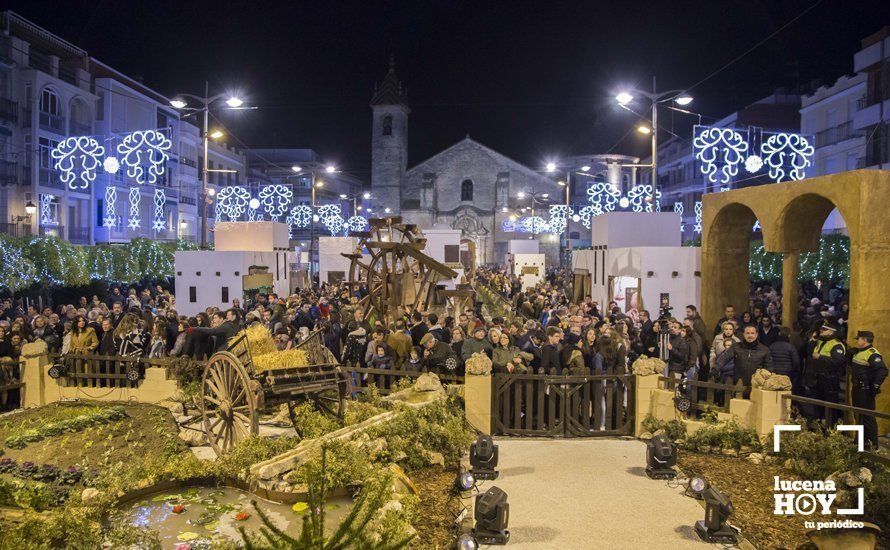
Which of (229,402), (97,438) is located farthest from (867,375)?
(97,438)

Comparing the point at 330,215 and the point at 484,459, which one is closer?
the point at 484,459

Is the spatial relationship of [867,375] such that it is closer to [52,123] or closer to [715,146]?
[715,146]

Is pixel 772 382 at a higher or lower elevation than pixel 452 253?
lower

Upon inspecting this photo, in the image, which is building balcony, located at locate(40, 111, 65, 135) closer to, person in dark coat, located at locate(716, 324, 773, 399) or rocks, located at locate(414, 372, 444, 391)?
rocks, located at locate(414, 372, 444, 391)

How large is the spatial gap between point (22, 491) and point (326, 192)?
2684 inches

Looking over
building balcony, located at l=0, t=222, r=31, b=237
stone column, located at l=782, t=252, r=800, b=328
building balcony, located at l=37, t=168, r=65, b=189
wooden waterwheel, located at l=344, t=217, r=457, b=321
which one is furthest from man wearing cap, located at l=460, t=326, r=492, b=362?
building balcony, located at l=37, t=168, r=65, b=189

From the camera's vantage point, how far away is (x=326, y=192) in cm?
7344

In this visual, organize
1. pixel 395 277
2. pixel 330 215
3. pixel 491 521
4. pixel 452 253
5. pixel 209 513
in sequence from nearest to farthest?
pixel 491 521
pixel 209 513
pixel 395 277
pixel 452 253
pixel 330 215

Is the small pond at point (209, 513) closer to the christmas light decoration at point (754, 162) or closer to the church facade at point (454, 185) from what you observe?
the christmas light decoration at point (754, 162)

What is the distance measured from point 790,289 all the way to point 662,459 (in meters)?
7.48

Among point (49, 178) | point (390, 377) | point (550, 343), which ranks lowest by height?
point (390, 377)

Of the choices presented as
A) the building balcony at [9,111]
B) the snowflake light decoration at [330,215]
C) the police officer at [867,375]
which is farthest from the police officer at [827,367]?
the snowflake light decoration at [330,215]

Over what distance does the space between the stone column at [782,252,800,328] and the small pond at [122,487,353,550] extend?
9.89m

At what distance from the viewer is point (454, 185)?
211 feet
